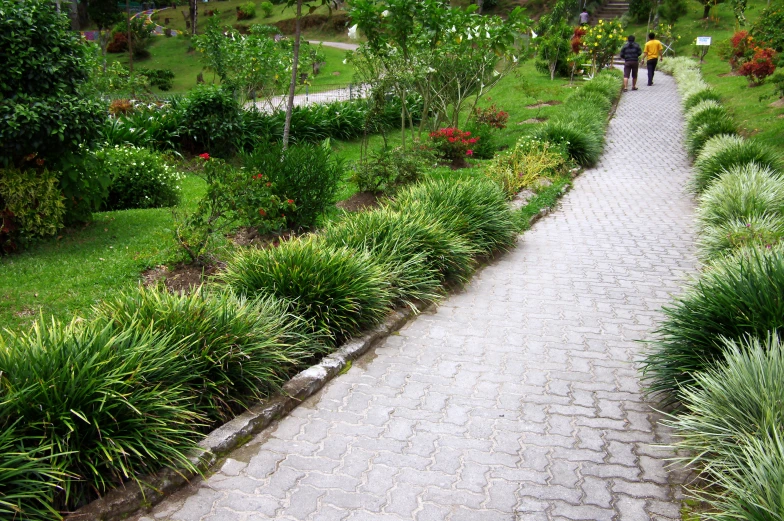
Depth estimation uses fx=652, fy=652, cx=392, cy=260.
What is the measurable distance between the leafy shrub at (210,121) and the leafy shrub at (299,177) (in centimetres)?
625

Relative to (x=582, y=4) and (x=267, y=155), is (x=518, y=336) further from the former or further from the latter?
(x=582, y=4)

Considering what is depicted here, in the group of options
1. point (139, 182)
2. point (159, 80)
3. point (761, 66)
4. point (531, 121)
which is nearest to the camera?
point (139, 182)

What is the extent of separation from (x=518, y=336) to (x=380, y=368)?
1.34 meters

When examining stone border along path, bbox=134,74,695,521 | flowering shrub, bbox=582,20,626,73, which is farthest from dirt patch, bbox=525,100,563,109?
stone border along path, bbox=134,74,695,521

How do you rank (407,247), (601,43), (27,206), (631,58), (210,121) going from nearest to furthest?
1. (407,247)
2. (27,206)
3. (210,121)
4. (631,58)
5. (601,43)

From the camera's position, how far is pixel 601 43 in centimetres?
2672

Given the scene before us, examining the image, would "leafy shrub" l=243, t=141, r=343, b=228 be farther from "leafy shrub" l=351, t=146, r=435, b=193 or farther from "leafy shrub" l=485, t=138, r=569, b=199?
"leafy shrub" l=485, t=138, r=569, b=199

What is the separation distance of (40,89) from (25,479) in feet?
16.4

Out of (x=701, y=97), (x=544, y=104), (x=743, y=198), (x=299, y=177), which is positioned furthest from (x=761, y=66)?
(x=299, y=177)

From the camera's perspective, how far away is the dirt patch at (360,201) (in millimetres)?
9367

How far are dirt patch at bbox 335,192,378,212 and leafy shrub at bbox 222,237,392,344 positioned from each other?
3.83 m

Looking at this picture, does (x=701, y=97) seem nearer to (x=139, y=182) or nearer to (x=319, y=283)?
(x=139, y=182)

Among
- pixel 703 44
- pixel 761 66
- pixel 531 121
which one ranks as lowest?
pixel 531 121

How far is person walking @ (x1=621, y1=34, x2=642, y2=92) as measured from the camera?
23109 millimetres
